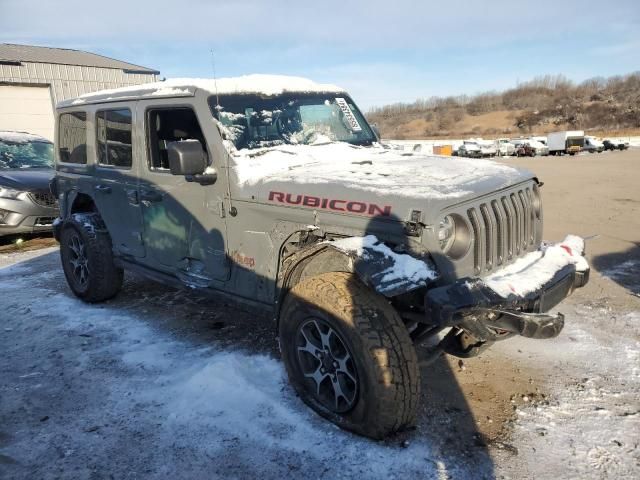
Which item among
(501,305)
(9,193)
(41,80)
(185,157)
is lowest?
(501,305)

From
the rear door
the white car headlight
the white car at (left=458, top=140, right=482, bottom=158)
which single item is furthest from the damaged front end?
the white car at (left=458, top=140, right=482, bottom=158)

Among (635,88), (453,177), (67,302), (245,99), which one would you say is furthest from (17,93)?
(635,88)

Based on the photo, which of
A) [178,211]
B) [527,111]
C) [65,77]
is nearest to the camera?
[178,211]

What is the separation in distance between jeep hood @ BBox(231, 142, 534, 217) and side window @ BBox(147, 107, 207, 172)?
0.62 m

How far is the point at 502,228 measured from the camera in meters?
3.15

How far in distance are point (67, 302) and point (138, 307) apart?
0.85 m

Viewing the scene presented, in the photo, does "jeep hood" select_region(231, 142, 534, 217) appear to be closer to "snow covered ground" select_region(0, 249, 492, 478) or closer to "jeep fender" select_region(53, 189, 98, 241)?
"snow covered ground" select_region(0, 249, 492, 478)

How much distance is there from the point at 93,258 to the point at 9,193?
444cm

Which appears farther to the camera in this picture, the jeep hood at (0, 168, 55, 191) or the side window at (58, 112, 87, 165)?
the jeep hood at (0, 168, 55, 191)

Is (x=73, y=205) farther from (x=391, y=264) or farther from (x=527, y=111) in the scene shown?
(x=527, y=111)

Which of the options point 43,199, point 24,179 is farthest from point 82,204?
point 24,179

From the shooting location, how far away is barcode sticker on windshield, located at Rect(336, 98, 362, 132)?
15.4 feet

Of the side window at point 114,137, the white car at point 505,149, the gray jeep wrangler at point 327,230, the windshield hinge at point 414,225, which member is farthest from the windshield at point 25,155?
the white car at point 505,149

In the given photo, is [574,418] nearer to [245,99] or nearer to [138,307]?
[245,99]
